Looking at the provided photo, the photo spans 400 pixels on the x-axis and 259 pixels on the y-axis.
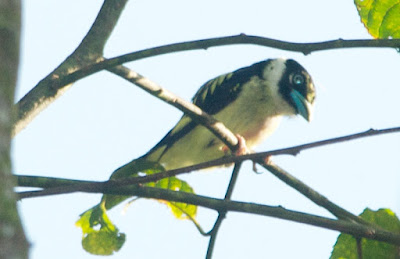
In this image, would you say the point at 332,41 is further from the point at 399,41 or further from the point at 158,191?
the point at 158,191

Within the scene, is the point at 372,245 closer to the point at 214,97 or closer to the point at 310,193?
the point at 310,193

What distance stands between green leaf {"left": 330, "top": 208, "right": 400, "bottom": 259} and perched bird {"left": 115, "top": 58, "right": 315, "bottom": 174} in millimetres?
2485

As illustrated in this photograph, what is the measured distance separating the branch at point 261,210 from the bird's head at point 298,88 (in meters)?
2.99

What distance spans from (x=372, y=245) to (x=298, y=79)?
3112 millimetres

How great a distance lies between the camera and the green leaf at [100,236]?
12.1 feet

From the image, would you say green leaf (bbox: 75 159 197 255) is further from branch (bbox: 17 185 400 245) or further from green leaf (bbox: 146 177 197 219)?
branch (bbox: 17 185 400 245)

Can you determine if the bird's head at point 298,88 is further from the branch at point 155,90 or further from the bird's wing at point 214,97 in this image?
the branch at point 155,90

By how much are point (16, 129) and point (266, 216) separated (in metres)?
1.11

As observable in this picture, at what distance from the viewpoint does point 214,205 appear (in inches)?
108

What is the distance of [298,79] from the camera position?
6141mm

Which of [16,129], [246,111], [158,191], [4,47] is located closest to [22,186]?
[16,129]

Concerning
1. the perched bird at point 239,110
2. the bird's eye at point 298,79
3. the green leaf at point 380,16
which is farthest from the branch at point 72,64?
the bird's eye at point 298,79

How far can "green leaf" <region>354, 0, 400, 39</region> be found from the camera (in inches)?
142

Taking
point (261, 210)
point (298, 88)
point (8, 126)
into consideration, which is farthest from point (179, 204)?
point (8, 126)
